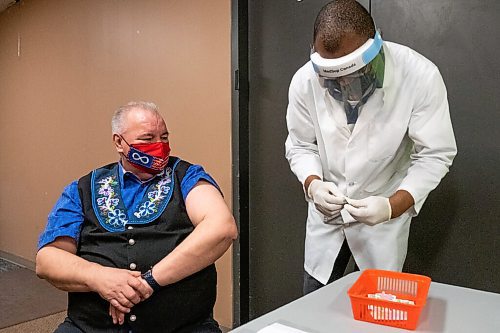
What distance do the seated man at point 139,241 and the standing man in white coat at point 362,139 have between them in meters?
0.35

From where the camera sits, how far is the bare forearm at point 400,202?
1.58 m

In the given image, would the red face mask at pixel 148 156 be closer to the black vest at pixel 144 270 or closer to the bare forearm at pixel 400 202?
the black vest at pixel 144 270

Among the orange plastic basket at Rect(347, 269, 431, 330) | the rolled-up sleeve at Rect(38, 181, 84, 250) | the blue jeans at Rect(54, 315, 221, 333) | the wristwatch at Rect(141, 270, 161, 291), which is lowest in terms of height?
the blue jeans at Rect(54, 315, 221, 333)

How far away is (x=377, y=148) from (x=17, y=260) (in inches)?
132

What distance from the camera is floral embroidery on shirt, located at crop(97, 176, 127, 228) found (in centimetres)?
159

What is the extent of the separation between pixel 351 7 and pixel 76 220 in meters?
1.01

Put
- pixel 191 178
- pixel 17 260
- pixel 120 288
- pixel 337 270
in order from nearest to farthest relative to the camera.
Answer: pixel 120 288
pixel 191 178
pixel 337 270
pixel 17 260

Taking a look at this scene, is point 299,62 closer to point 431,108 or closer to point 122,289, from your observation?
point 431,108

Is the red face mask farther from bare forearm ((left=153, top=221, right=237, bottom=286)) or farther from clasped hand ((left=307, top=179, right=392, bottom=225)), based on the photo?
clasped hand ((left=307, top=179, right=392, bottom=225))

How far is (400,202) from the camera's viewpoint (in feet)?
A: 5.20

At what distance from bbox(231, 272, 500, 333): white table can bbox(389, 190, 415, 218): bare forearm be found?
0.35 metres

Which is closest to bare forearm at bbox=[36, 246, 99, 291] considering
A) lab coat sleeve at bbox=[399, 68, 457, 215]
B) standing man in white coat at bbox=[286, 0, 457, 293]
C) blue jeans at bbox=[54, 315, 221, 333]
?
blue jeans at bbox=[54, 315, 221, 333]

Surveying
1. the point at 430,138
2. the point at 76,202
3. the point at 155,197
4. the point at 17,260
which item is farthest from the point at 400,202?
the point at 17,260

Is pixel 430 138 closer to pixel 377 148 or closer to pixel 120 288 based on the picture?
pixel 377 148
